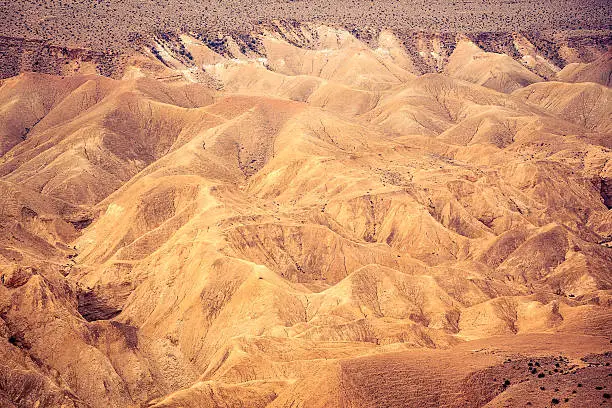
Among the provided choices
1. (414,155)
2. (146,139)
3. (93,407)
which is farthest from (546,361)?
(146,139)

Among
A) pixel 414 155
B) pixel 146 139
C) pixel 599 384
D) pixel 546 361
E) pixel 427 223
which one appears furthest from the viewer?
pixel 146 139

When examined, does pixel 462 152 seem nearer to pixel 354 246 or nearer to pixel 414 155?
pixel 414 155

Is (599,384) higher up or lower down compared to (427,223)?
higher up

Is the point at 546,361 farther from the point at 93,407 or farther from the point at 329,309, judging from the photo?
the point at 93,407

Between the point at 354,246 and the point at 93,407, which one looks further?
the point at 354,246

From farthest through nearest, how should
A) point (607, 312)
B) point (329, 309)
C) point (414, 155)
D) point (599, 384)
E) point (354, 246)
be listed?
point (414, 155) < point (354, 246) < point (329, 309) < point (607, 312) < point (599, 384)

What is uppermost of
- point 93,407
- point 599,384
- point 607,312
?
point 599,384

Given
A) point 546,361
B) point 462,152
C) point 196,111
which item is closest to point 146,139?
point 196,111
